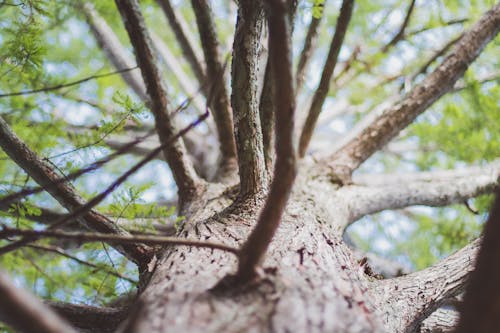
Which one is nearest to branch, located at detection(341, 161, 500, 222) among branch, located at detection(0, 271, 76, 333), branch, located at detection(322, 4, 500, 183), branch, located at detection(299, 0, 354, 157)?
branch, located at detection(322, 4, 500, 183)

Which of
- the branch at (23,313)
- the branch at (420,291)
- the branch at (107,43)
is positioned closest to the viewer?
the branch at (23,313)

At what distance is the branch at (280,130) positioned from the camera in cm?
77

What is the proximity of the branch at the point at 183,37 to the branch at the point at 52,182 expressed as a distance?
1.39 m

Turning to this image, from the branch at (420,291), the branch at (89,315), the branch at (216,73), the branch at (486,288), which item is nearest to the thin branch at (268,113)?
the branch at (216,73)

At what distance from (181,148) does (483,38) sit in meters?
1.96

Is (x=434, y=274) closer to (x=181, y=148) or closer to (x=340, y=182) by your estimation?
(x=340, y=182)

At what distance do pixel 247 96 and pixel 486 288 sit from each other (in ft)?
2.98

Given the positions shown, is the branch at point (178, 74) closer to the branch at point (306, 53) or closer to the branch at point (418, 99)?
the branch at point (306, 53)

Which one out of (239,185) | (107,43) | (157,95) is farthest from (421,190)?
(107,43)

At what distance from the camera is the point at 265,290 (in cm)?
91

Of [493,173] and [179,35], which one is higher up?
[179,35]

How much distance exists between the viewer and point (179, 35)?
8.32 ft

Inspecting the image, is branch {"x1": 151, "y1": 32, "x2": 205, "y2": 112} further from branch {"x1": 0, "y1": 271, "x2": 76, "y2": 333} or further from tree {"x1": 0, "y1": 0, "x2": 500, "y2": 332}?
branch {"x1": 0, "y1": 271, "x2": 76, "y2": 333}

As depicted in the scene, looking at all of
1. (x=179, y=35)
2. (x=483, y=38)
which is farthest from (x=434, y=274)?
(x=179, y=35)
